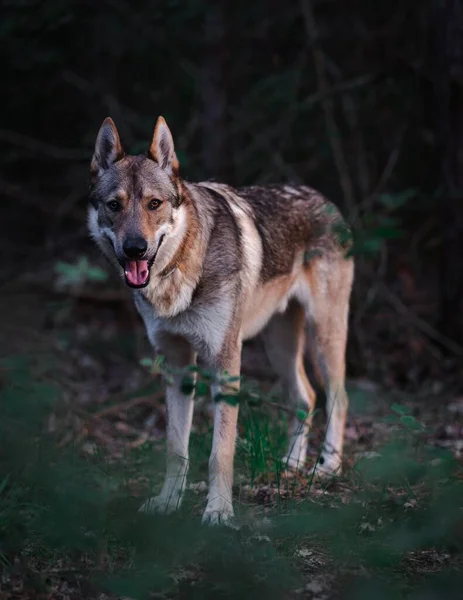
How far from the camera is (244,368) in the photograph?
8.17 meters

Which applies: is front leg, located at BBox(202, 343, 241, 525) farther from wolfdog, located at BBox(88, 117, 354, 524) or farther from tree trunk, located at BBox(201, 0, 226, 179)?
tree trunk, located at BBox(201, 0, 226, 179)

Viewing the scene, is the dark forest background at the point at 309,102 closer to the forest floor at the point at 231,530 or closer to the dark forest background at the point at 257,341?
the dark forest background at the point at 257,341

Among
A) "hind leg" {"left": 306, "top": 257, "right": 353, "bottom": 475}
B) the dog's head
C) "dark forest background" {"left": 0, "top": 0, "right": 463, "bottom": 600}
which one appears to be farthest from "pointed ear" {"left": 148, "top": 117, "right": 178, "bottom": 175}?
"hind leg" {"left": 306, "top": 257, "right": 353, "bottom": 475}

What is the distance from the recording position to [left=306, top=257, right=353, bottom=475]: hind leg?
17.9ft

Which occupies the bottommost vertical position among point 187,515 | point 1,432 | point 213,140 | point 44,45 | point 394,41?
point 187,515

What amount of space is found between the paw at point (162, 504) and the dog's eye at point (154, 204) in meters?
1.43

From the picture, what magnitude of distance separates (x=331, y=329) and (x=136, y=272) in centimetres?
198

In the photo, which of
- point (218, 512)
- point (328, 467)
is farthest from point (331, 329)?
point (218, 512)

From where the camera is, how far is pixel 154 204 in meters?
4.16

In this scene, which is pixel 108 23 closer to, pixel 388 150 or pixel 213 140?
pixel 213 140

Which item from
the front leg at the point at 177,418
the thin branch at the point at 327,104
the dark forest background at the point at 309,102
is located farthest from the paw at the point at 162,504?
the thin branch at the point at 327,104

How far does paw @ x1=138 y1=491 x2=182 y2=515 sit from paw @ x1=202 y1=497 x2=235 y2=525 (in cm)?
16

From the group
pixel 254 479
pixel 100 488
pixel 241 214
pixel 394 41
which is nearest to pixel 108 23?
pixel 394 41

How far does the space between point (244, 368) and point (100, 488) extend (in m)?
4.86
